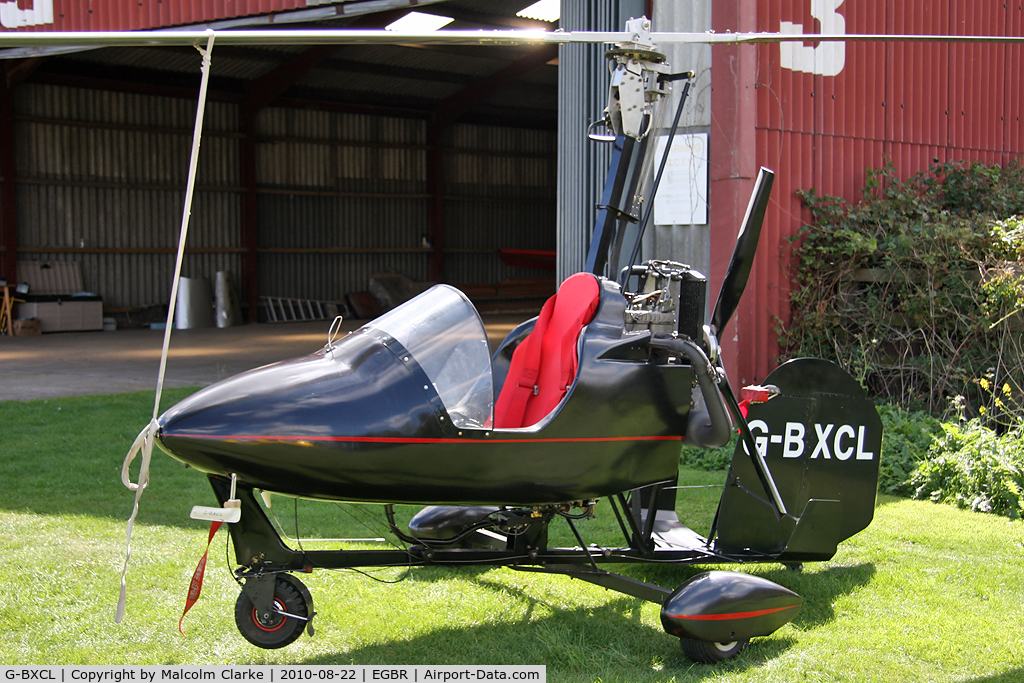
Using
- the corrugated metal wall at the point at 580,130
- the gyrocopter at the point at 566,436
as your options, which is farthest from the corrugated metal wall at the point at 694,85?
the gyrocopter at the point at 566,436

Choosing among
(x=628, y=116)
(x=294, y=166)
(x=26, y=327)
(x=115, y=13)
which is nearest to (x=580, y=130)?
(x=628, y=116)

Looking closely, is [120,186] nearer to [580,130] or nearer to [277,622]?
[580,130]

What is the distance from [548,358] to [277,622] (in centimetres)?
150

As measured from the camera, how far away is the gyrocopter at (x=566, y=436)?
307 centimetres

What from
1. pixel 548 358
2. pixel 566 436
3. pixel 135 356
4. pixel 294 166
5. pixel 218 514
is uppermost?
pixel 294 166

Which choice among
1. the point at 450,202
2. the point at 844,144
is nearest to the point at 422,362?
the point at 844,144

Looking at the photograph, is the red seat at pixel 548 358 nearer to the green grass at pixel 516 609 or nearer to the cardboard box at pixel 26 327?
the green grass at pixel 516 609

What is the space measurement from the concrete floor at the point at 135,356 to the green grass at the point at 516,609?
5.50 meters

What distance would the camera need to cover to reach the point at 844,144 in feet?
26.3

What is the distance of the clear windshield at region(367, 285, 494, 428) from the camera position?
3230mm

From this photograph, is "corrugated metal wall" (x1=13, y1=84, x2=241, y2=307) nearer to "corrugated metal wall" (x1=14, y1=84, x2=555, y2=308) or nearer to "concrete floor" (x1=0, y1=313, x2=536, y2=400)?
"corrugated metal wall" (x1=14, y1=84, x2=555, y2=308)

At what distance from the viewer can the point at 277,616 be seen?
329cm

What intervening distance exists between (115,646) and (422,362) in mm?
1663

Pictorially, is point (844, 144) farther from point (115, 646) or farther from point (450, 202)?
point (450, 202)
